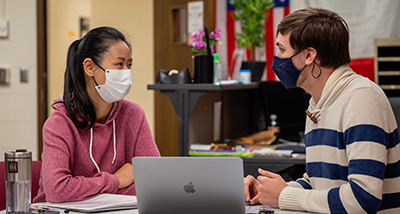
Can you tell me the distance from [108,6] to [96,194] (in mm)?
4639

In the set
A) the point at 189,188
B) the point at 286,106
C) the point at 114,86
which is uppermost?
the point at 114,86

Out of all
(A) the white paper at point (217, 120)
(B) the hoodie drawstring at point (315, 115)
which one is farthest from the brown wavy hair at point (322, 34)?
(A) the white paper at point (217, 120)

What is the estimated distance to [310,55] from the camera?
5.45 ft

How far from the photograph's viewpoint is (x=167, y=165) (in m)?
1.40

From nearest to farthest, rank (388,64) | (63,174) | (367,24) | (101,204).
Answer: (101,204) → (63,174) → (388,64) → (367,24)

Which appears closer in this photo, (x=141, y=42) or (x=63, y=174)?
(x=63, y=174)

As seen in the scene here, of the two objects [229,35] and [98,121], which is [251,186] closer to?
[98,121]

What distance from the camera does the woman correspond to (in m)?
1.93

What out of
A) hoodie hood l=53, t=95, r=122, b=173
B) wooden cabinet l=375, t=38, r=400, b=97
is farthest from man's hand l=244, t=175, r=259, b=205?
wooden cabinet l=375, t=38, r=400, b=97

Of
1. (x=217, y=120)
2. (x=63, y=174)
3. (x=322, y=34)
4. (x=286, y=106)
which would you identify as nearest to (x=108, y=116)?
(x=63, y=174)

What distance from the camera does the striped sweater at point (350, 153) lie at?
1.44 metres

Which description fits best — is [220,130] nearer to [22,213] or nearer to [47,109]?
[47,109]

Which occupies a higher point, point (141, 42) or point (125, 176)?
point (141, 42)

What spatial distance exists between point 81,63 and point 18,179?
0.73 meters
